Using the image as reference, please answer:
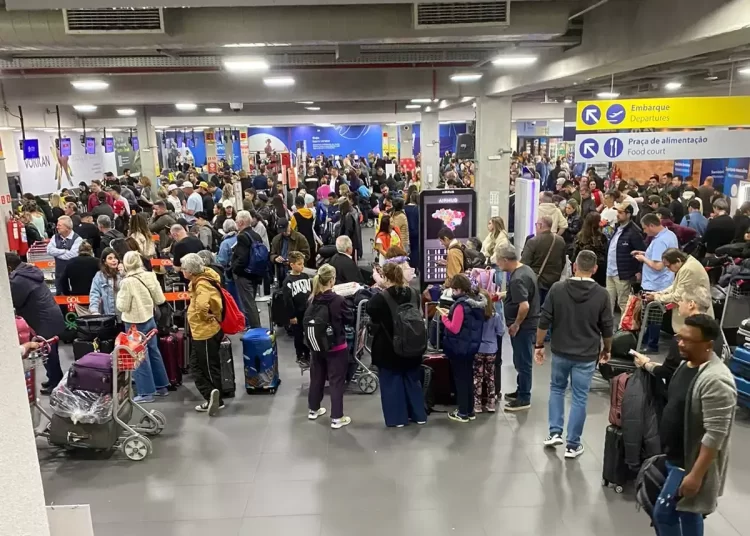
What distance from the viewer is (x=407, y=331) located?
4.99m

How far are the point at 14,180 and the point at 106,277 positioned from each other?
1475 cm

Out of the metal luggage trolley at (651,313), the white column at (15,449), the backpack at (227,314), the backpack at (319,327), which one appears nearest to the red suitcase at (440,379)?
the backpack at (319,327)

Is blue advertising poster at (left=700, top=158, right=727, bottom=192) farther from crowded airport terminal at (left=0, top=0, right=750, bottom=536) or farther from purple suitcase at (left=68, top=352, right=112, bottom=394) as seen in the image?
purple suitcase at (left=68, top=352, right=112, bottom=394)

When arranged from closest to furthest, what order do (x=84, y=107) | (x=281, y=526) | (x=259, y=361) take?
(x=281, y=526) < (x=259, y=361) < (x=84, y=107)

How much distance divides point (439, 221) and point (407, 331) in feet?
11.8

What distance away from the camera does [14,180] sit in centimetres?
1828

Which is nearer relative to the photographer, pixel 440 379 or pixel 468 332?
pixel 468 332

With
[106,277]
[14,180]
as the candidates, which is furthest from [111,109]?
[106,277]

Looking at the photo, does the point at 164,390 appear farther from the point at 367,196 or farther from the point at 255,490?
the point at 367,196

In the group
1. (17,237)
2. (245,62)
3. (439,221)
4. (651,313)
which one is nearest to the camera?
(651,313)

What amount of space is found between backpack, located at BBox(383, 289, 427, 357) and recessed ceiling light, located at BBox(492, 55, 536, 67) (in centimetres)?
372

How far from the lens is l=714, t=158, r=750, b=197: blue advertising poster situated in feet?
49.0

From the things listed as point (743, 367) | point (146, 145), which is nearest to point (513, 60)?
point (743, 367)

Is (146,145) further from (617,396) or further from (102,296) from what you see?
(617,396)
